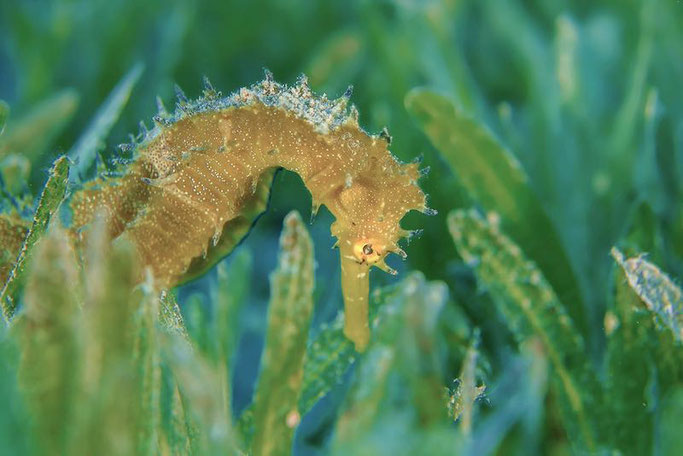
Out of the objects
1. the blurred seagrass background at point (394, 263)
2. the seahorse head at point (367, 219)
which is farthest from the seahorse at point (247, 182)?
the blurred seagrass background at point (394, 263)

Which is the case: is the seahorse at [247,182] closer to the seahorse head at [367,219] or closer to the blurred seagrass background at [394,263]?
the seahorse head at [367,219]

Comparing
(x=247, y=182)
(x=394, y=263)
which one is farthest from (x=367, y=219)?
(x=394, y=263)

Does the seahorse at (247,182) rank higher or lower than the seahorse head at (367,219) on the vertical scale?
higher

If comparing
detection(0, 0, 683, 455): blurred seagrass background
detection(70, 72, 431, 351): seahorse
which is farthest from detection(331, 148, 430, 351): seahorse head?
detection(0, 0, 683, 455): blurred seagrass background

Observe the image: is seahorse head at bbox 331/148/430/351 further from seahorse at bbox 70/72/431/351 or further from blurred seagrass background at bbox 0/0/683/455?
blurred seagrass background at bbox 0/0/683/455

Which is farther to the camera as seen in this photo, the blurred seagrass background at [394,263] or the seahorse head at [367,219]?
the seahorse head at [367,219]
